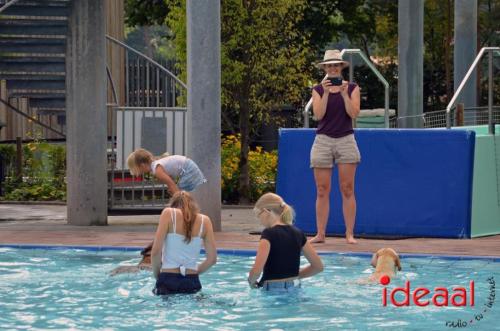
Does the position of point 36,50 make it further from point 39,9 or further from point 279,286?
point 279,286

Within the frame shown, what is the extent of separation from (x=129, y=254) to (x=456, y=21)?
45.3 feet

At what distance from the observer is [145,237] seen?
14742 millimetres

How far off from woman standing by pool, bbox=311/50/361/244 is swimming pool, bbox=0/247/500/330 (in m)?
1.09

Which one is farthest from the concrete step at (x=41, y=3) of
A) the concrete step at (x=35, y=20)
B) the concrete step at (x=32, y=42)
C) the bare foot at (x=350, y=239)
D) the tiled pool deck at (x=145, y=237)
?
the bare foot at (x=350, y=239)

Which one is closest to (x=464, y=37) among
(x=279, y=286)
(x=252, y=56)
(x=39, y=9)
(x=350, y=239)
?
(x=252, y=56)

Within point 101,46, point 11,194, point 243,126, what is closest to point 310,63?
point 243,126

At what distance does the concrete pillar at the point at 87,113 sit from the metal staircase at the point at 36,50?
609 millimetres

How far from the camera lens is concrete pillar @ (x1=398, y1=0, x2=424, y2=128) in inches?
946

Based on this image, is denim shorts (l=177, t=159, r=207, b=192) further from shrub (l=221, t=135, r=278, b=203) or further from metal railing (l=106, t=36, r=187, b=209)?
shrub (l=221, t=135, r=278, b=203)

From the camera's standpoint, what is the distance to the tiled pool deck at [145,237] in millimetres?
13406

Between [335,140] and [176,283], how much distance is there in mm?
4528

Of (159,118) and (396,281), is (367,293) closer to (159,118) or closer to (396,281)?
(396,281)

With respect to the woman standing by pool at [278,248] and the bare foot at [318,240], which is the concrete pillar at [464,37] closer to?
the bare foot at [318,240]

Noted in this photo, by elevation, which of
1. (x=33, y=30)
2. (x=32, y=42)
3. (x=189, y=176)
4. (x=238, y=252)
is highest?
(x=33, y=30)
